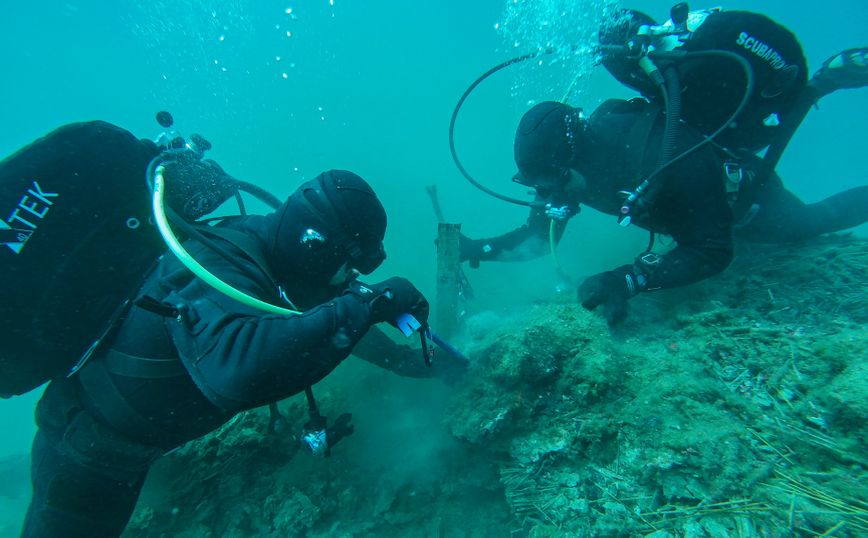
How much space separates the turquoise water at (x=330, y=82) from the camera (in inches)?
2019

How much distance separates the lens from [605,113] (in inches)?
157

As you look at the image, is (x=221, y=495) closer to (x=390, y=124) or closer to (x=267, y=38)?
(x=390, y=124)

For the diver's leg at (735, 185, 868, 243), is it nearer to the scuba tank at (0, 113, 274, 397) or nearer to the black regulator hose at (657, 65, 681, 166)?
the black regulator hose at (657, 65, 681, 166)

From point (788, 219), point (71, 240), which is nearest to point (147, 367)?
point (71, 240)

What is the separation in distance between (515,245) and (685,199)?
286 centimetres

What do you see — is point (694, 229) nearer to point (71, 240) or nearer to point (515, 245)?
point (515, 245)

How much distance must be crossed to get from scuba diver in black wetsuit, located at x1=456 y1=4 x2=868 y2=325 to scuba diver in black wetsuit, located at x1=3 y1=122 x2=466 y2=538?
6.93 feet

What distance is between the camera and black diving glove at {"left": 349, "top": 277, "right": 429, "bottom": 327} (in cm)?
207

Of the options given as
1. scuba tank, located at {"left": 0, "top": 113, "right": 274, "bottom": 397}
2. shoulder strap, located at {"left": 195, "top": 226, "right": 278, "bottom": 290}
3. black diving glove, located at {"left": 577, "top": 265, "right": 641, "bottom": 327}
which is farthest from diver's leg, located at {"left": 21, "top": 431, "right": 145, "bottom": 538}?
black diving glove, located at {"left": 577, "top": 265, "right": 641, "bottom": 327}

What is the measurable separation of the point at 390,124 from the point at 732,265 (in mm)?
83319

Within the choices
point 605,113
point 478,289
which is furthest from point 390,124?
point 605,113

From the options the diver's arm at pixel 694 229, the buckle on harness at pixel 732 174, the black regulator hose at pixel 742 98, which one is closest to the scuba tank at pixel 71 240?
the black regulator hose at pixel 742 98

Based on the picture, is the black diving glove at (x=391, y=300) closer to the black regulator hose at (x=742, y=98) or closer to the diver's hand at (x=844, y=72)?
the black regulator hose at (x=742, y=98)

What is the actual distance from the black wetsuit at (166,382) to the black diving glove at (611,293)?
2.27m
